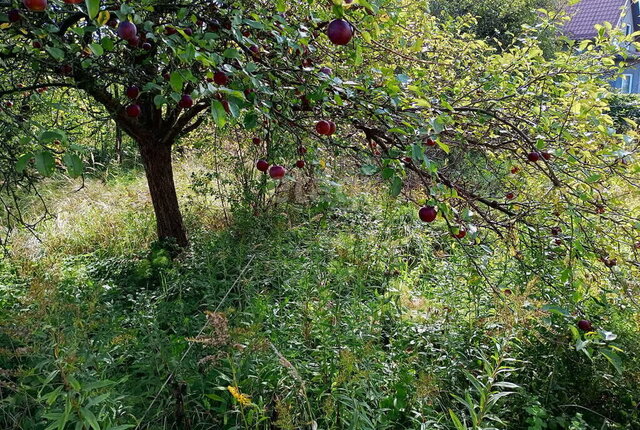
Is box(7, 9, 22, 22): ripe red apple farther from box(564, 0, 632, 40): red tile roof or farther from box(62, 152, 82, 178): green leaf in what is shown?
box(564, 0, 632, 40): red tile roof

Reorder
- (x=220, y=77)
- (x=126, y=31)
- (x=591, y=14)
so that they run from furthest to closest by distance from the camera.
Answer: (x=591, y=14)
(x=220, y=77)
(x=126, y=31)

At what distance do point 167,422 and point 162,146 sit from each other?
8.23 ft

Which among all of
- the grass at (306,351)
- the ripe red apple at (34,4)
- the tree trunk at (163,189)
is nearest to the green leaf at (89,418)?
the grass at (306,351)

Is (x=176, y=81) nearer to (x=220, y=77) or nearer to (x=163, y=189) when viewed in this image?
(x=220, y=77)

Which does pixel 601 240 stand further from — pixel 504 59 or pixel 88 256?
pixel 88 256

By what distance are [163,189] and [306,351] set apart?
231 centimetres

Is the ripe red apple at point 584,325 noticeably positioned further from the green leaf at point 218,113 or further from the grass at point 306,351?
the green leaf at point 218,113

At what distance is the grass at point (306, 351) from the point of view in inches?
64.4

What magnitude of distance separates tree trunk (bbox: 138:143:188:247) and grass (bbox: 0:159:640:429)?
364mm

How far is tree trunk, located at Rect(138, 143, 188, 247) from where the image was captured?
3.84 m

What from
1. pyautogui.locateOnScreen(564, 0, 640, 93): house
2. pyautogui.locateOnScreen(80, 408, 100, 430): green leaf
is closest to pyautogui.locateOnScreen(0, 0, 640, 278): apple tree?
pyautogui.locateOnScreen(80, 408, 100, 430): green leaf

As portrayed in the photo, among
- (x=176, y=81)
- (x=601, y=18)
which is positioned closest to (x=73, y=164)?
(x=176, y=81)

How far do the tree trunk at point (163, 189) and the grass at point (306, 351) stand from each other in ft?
1.20

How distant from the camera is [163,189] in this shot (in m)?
3.98
